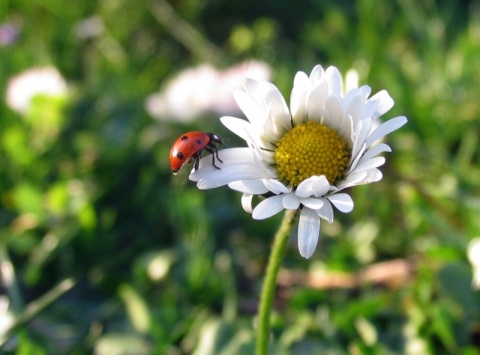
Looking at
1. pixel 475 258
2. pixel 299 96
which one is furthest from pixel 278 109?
pixel 475 258

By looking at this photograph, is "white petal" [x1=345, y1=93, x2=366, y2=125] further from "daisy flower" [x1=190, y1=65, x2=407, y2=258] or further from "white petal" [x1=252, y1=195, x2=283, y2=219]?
"white petal" [x1=252, y1=195, x2=283, y2=219]

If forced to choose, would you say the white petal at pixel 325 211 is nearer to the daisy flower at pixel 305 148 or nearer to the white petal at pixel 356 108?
the daisy flower at pixel 305 148

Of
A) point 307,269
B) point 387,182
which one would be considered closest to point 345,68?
point 387,182

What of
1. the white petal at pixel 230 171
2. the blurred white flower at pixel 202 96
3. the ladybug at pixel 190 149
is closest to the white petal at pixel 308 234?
the white petal at pixel 230 171

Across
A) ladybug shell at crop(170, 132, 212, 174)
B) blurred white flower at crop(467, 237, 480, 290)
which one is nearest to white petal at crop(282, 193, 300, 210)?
ladybug shell at crop(170, 132, 212, 174)

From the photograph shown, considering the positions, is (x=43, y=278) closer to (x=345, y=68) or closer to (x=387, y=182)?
(x=387, y=182)
